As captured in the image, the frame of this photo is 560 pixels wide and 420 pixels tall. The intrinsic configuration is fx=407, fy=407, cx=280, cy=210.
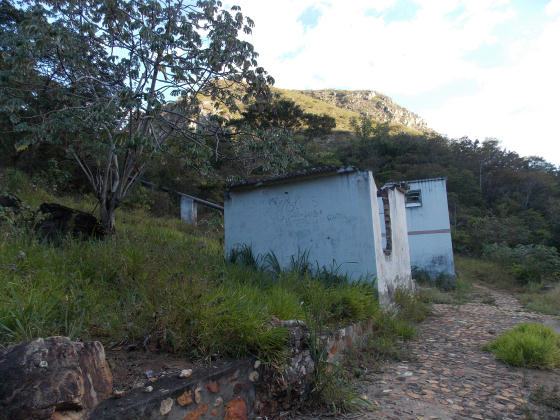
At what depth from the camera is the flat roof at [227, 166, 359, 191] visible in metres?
6.98

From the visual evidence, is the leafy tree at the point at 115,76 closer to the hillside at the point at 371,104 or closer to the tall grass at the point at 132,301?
the tall grass at the point at 132,301

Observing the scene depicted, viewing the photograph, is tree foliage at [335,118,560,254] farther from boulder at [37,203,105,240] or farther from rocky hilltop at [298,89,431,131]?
rocky hilltop at [298,89,431,131]

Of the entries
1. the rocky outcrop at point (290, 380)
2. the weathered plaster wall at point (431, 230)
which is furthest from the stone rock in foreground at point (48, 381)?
the weathered plaster wall at point (431, 230)

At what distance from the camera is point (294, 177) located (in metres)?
7.24

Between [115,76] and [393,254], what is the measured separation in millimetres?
6262

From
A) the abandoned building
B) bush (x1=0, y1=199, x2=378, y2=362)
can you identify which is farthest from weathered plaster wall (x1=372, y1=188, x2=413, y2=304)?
bush (x1=0, y1=199, x2=378, y2=362)

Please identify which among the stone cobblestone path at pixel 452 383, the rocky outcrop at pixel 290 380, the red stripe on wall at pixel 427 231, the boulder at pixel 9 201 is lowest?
the stone cobblestone path at pixel 452 383

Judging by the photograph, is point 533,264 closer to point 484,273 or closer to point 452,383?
point 484,273

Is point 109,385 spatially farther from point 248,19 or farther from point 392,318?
point 248,19

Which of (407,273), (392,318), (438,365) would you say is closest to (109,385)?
(438,365)

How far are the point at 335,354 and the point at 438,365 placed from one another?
145 centimetres

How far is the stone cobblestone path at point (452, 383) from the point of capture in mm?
3605

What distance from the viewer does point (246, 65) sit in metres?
7.05

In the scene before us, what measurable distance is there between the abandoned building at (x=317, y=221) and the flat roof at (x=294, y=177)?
0.7 inches
